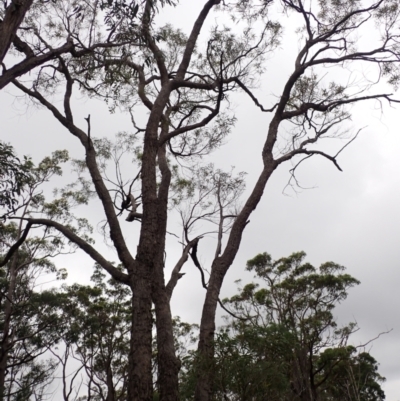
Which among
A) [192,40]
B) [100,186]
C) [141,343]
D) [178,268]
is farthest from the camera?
[178,268]

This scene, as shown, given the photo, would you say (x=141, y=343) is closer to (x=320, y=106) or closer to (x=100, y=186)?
(x=100, y=186)

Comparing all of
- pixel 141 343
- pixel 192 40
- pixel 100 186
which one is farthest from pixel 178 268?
pixel 192 40

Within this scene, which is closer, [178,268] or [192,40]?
[192,40]

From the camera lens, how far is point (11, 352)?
15.5m

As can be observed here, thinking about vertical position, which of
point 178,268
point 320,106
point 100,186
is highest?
point 320,106

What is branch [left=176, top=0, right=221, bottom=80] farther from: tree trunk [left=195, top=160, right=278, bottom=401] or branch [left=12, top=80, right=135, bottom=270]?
tree trunk [left=195, top=160, right=278, bottom=401]

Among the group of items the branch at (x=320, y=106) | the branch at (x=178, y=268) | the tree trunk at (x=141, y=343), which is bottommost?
the tree trunk at (x=141, y=343)

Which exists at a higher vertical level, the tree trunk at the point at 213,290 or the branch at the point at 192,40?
the branch at the point at 192,40

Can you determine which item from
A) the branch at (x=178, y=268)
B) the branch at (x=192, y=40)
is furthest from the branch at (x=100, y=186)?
the branch at (x=192, y=40)

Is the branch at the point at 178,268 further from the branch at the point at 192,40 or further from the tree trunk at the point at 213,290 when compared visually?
the branch at the point at 192,40

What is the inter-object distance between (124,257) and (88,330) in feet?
38.0

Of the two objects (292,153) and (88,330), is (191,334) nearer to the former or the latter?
(88,330)

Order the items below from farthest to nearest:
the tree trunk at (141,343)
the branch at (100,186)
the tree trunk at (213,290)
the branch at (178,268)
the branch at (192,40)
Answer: the branch at (192,40)
the branch at (178,268)
the branch at (100,186)
the tree trunk at (213,290)
the tree trunk at (141,343)

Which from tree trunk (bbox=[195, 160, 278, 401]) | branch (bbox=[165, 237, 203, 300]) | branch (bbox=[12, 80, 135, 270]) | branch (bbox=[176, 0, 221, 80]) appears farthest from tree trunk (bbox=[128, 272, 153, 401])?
branch (bbox=[176, 0, 221, 80])
